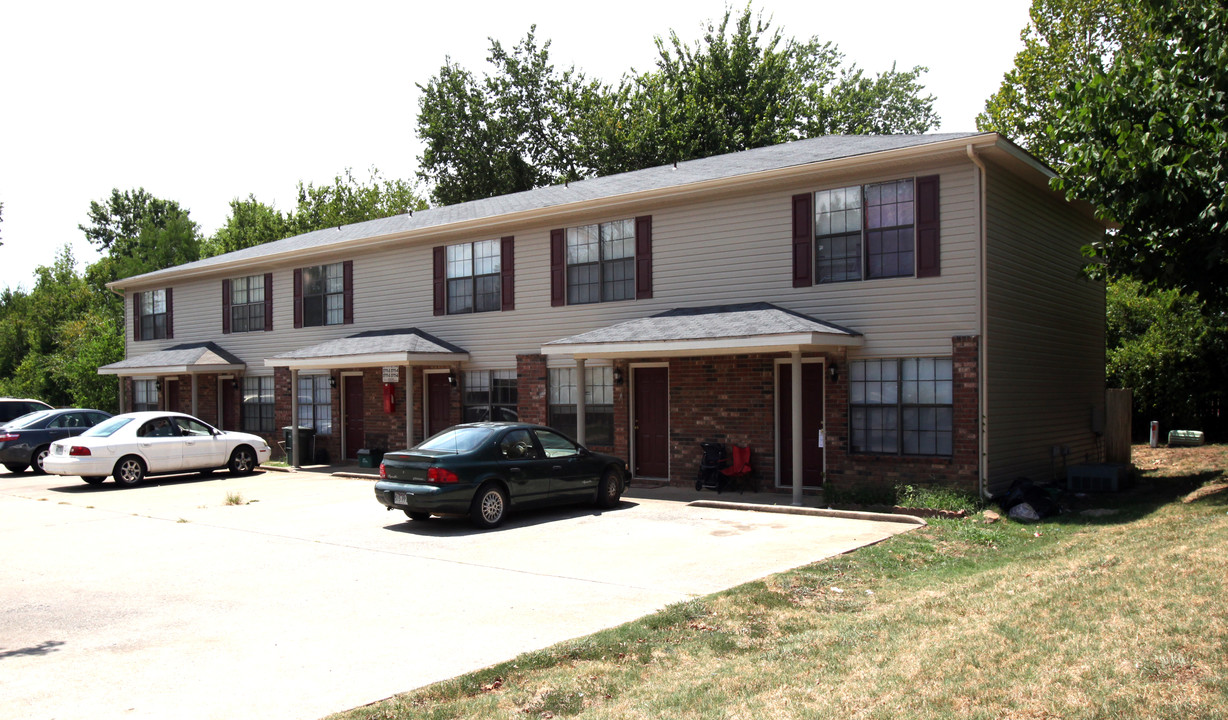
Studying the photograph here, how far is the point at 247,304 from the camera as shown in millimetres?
26234

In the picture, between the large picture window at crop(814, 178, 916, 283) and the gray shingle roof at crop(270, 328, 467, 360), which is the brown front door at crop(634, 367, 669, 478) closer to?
the large picture window at crop(814, 178, 916, 283)

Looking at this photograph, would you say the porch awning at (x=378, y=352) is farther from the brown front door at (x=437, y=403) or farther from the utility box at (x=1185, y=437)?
the utility box at (x=1185, y=437)

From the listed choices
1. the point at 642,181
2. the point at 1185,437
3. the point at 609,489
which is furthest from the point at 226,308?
the point at 1185,437

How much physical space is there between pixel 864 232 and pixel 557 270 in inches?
265

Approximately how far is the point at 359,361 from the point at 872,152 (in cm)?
1192

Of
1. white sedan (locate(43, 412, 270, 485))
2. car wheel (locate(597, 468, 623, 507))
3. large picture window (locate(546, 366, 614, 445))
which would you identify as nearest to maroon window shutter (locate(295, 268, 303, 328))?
white sedan (locate(43, 412, 270, 485))

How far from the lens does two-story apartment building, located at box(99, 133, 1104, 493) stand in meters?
13.9

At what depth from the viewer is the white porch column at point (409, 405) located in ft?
65.8

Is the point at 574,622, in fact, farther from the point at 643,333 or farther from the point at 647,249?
the point at 647,249

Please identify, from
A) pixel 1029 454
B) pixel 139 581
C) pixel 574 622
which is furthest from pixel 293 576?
pixel 1029 454

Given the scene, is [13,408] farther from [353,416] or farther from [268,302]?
[353,416]

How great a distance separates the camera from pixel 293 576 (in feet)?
30.9

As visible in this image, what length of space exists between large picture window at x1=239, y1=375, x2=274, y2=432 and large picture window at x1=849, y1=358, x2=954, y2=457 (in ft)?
56.0

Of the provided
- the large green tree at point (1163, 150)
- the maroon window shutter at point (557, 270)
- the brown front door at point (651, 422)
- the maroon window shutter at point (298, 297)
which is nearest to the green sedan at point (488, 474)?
the brown front door at point (651, 422)
